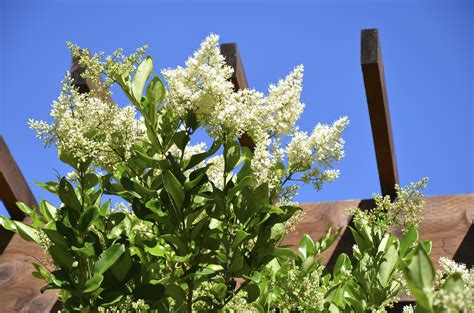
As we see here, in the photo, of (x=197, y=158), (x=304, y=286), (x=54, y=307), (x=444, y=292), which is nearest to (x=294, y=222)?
(x=304, y=286)

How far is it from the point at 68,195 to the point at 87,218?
0.05 meters

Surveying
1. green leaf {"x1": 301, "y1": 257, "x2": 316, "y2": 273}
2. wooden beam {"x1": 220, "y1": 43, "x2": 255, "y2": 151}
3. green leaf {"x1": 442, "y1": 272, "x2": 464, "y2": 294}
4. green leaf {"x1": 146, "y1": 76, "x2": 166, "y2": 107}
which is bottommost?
green leaf {"x1": 442, "y1": 272, "x2": 464, "y2": 294}

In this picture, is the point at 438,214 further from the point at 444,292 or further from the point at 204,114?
the point at 444,292

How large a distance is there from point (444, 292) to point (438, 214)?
2.58 m

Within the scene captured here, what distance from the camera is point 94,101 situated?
1279 mm

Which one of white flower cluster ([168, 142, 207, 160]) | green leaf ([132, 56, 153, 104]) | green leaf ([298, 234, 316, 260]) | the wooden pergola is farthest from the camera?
the wooden pergola

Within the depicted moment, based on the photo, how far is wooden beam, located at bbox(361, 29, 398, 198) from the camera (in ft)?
9.26

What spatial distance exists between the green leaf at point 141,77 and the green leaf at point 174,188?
172 mm

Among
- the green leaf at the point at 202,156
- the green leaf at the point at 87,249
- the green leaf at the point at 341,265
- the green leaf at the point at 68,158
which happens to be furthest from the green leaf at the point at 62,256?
the green leaf at the point at 341,265

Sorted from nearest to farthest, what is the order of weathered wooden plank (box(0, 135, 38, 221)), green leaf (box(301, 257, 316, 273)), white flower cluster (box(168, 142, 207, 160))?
white flower cluster (box(168, 142, 207, 160))
green leaf (box(301, 257, 316, 273))
weathered wooden plank (box(0, 135, 38, 221))

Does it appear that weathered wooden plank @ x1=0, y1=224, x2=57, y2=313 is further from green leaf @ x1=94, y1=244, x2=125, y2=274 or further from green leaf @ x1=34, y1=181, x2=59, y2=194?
green leaf @ x1=94, y1=244, x2=125, y2=274

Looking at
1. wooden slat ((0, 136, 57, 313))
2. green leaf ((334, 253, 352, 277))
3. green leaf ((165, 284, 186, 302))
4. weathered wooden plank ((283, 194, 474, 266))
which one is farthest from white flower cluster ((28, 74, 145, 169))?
wooden slat ((0, 136, 57, 313))

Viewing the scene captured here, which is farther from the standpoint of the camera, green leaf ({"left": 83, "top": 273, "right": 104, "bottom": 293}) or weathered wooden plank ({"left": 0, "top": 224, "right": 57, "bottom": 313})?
weathered wooden plank ({"left": 0, "top": 224, "right": 57, "bottom": 313})

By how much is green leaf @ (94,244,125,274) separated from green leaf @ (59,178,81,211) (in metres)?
0.11
